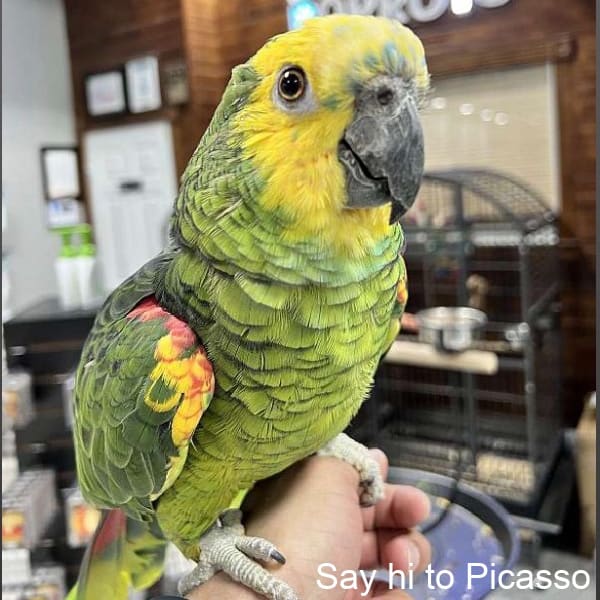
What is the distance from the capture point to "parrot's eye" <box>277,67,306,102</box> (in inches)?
17.4

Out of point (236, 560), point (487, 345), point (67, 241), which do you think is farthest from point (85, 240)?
point (487, 345)

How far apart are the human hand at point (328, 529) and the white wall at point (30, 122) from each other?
394 millimetres

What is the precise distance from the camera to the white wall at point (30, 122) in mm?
752

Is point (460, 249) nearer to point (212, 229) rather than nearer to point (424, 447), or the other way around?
point (424, 447)

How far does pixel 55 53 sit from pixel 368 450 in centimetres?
59

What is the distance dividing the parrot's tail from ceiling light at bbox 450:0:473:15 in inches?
25.6

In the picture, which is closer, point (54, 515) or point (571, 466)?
point (54, 515)

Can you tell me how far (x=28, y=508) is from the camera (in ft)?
3.01

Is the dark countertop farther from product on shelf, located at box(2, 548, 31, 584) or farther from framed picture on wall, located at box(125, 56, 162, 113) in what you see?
product on shelf, located at box(2, 548, 31, 584)

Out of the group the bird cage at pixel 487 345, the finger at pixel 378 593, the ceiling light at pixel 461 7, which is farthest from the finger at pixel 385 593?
the ceiling light at pixel 461 7

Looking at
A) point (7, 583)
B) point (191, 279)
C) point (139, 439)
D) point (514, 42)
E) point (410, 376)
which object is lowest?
point (7, 583)

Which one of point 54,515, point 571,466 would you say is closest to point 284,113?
point 54,515

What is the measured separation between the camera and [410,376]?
4.69 ft

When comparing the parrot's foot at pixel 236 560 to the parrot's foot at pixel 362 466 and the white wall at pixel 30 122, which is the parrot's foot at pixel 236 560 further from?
the white wall at pixel 30 122
